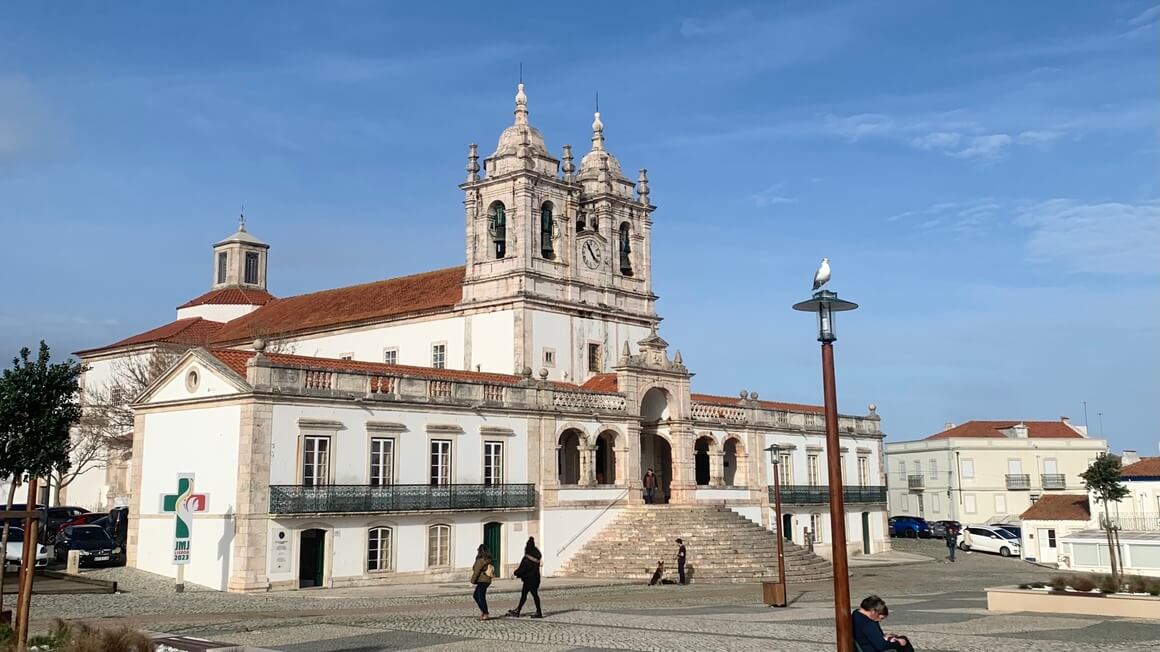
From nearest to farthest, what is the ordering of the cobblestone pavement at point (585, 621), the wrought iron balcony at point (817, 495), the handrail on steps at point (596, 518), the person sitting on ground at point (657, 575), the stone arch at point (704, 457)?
the cobblestone pavement at point (585, 621) → the person sitting on ground at point (657, 575) → the handrail on steps at point (596, 518) → the stone arch at point (704, 457) → the wrought iron balcony at point (817, 495)

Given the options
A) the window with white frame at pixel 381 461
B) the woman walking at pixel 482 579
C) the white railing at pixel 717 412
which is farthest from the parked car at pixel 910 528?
the woman walking at pixel 482 579

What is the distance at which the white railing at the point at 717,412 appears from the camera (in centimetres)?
4175

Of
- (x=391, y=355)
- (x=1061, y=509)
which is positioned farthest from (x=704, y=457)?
(x=1061, y=509)

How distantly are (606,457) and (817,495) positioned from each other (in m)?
9.49

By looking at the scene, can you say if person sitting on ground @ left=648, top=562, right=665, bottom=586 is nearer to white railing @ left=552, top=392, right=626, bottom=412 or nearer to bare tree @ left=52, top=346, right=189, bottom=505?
white railing @ left=552, top=392, right=626, bottom=412

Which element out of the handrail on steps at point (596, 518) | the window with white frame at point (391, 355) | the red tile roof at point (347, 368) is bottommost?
the handrail on steps at point (596, 518)

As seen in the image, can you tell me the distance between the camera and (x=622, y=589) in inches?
1166

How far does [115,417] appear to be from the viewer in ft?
171

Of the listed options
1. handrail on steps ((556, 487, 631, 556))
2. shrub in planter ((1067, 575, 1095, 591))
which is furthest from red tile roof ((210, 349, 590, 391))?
shrub in planter ((1067, 575, 1095, 591))

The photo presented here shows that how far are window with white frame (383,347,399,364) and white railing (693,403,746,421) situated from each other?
44.0 ft

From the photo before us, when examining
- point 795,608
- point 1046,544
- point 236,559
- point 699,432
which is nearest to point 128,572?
point 236,559

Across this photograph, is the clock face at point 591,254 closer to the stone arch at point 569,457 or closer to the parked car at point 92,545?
the stone arch at point 569,457

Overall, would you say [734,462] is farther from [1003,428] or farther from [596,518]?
[1003,428]

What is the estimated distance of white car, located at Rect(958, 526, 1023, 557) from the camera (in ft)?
163
